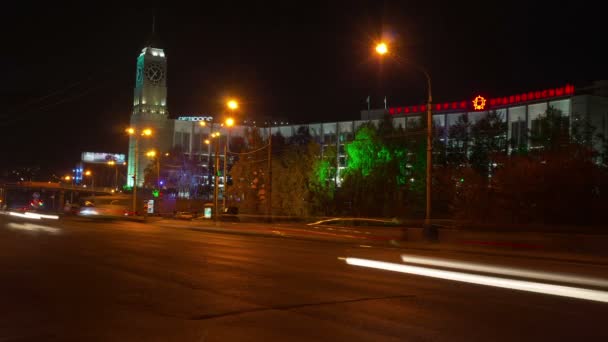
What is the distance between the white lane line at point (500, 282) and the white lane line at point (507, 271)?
1214 mm

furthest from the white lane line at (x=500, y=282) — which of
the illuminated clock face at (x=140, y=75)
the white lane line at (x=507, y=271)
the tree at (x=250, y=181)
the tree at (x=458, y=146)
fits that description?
the illuminated clock face at (x=140, y=75)

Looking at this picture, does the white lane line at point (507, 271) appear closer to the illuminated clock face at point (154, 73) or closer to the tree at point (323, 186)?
the tree at point (323, 186)

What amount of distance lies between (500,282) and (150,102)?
138m

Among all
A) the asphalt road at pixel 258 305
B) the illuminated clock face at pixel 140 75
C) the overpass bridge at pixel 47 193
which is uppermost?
the illuminated clock face at pixel 140 75

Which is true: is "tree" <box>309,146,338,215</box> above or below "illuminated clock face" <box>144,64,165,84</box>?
below

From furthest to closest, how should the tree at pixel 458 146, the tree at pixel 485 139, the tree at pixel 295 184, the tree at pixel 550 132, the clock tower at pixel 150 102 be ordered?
the clock tower at pixel 150 102, the tree at pixel 485 139, the tree at pixel 458 146, the tree at pixel 295 184, the tree at pixel 550 132

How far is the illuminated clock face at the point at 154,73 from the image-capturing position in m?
145

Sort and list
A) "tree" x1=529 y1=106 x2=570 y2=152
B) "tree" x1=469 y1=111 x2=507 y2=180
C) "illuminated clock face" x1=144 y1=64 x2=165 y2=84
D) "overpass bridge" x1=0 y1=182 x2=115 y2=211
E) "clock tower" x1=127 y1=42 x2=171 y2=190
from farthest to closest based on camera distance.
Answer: "illuminated clock face" x1=144 y1=64 x2=165 y2=84 < "clock tower" x1=127 y1=42 x2=171 y2=190 < "overpass bridge" x1=0 y1=182 x2=115 y2=211 < "tree" x1=469 y1=111 x2=507 y2=180 < "tree" x1=529 y1=106 x2=570 y2=152

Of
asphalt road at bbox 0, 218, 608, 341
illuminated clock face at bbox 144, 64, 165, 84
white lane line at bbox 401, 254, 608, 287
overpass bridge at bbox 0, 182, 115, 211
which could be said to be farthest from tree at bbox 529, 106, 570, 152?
illuminated clock face at bbox 144, 64, 165, 84

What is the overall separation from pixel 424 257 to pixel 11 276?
513 inches

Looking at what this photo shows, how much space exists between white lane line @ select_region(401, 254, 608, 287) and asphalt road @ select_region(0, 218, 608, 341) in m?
1.71

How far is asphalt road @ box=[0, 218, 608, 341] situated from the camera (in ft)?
27.7

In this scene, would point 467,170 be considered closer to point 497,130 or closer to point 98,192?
point 497,130

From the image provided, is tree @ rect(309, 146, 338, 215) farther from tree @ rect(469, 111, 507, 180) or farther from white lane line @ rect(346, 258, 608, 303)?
white lane line @ rect(346, 258, 608, 303)
